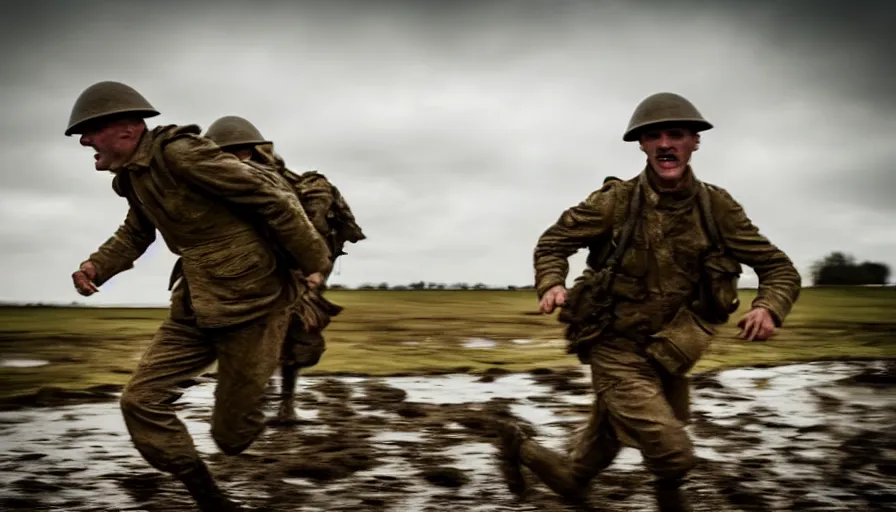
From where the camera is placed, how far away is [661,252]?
6.25 meters

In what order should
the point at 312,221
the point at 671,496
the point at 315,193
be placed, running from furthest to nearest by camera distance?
the point at 315,193
the point at 312,221
the point at 671,496

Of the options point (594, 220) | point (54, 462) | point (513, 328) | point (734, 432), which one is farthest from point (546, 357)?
point (594, 220)

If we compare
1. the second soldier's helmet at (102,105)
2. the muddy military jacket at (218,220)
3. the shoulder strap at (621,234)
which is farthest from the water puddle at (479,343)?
the second soldier's helmet at (102,105)

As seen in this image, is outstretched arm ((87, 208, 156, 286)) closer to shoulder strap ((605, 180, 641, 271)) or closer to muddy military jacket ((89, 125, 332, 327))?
muddy military jacket ((89, 125, 332, 327))

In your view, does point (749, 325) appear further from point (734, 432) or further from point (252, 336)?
point (734, 432)

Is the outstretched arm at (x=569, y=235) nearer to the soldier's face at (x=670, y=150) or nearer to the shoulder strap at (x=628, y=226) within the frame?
the shoulder strap at (x=628, y=226)

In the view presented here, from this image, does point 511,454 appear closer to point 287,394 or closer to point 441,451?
point 441,451

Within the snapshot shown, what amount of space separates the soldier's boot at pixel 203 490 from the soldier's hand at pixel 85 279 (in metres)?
1.42

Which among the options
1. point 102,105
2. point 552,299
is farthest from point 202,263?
point 552,299

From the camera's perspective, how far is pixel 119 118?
20.7 feet

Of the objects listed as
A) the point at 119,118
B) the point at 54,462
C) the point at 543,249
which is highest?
the point at 119,118

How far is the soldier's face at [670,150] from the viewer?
244 inches

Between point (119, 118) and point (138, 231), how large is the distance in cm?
106

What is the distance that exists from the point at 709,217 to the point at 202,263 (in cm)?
290
